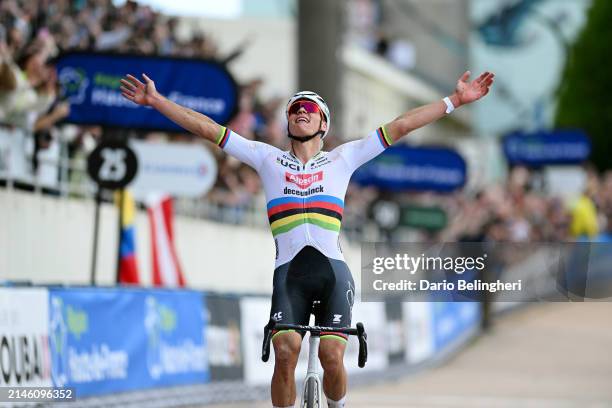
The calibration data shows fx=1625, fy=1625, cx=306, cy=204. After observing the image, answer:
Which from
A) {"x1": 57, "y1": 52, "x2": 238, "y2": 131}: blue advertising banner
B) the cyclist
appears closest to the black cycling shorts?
the cyclist

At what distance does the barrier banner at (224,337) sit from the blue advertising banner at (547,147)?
1571cm

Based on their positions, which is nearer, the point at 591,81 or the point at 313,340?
the point at 313,340

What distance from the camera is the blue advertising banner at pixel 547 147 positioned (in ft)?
104

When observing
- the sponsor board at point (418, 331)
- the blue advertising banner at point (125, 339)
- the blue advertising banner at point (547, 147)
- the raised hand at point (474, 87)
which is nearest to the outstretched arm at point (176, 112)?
the raised hand at point (474, 87)

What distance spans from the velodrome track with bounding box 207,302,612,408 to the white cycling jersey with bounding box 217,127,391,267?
652 centimetres

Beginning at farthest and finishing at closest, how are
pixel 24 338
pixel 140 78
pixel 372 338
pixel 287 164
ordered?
pixel 372 338
pixel 140 78
pixel 24 338
pixel 287 164

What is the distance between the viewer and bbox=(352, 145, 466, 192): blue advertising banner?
2461 cm

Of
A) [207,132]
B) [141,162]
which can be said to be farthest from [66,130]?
[207,132]

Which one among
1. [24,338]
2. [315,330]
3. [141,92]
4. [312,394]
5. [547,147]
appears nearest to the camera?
[312,394]

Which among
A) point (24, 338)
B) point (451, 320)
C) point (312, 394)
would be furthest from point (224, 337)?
point (451, 320)

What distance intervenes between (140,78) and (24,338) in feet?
14.7

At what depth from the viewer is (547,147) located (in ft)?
105

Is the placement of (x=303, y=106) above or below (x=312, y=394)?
above

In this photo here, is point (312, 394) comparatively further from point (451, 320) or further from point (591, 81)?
point (591, 81)
